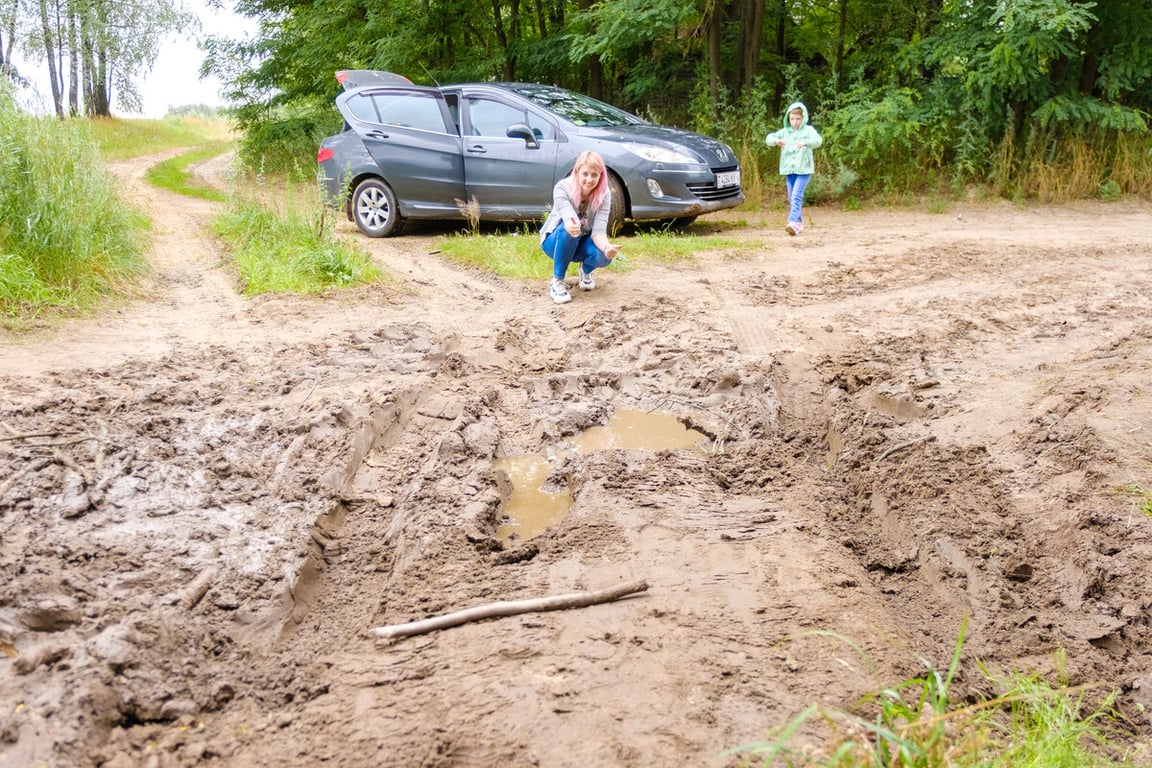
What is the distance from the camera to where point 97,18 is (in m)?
26.0

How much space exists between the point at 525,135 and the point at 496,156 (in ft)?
1.46

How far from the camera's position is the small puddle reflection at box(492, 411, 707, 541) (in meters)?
3.96

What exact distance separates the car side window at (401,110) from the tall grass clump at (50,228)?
3.61 metres

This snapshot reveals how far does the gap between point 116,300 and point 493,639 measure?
5.51 m

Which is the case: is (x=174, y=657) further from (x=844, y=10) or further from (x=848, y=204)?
(x=844, y=10)

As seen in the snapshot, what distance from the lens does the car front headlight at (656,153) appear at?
9.56 metres

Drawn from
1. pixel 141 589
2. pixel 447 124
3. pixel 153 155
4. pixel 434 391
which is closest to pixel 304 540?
pixel 141 589

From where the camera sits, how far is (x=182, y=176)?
18141 millimetres

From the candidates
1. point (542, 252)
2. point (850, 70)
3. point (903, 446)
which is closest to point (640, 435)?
point (903, 446)

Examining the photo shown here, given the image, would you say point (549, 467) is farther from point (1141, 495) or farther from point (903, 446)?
point (1141, 495)

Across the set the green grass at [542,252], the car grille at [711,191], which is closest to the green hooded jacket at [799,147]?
the car grille at [711,191]

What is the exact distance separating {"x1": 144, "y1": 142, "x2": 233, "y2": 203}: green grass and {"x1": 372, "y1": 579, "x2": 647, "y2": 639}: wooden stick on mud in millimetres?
11473

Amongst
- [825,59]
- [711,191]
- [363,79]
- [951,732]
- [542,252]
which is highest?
[825,59]

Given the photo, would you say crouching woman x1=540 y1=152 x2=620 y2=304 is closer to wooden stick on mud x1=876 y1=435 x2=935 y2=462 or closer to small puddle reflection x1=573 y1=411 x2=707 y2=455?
small puddle reflection x1=573 y1=411 x2=707 y2=455
